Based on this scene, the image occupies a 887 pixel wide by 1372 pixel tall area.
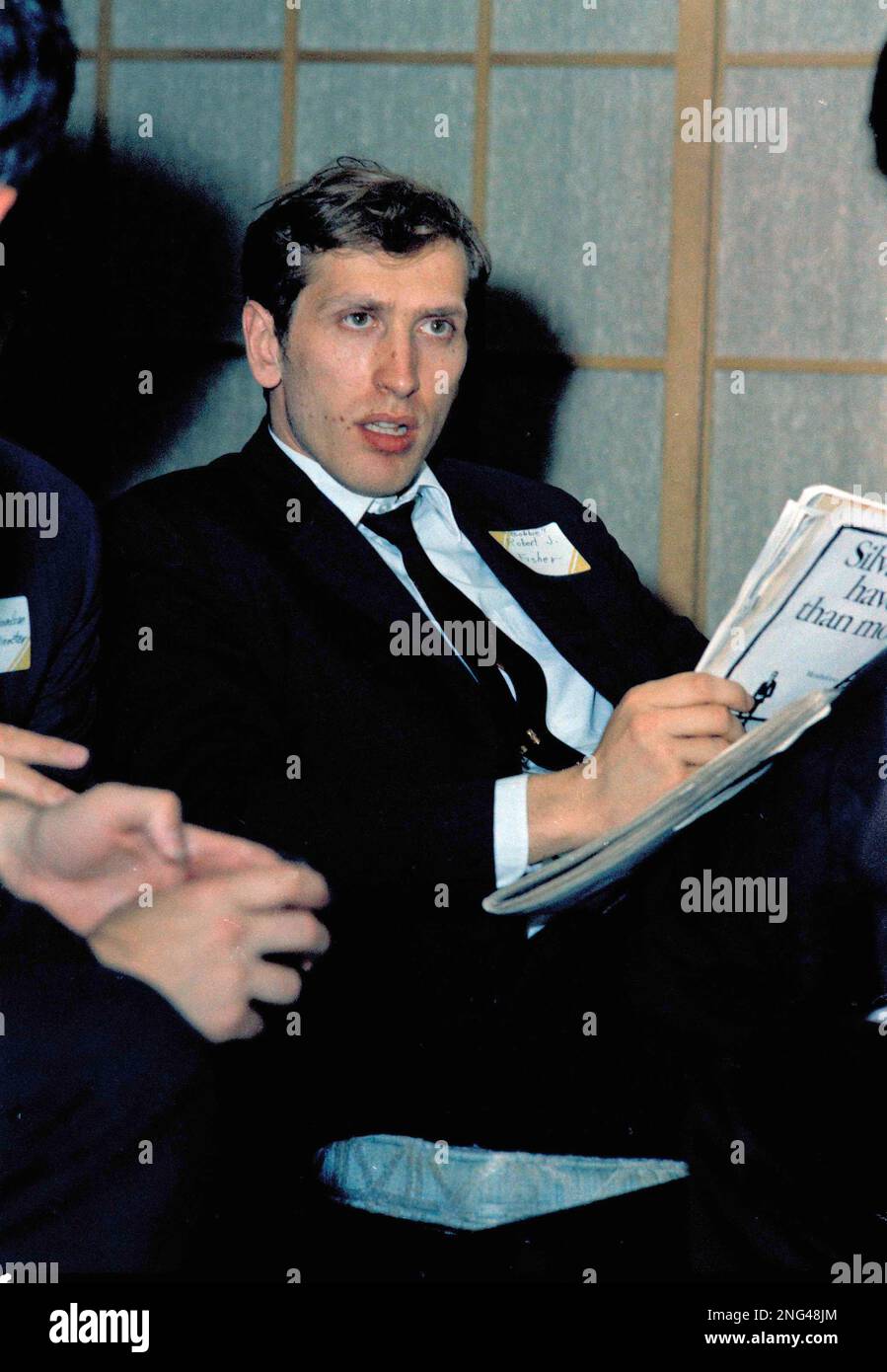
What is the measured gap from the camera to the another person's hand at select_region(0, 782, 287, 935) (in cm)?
65

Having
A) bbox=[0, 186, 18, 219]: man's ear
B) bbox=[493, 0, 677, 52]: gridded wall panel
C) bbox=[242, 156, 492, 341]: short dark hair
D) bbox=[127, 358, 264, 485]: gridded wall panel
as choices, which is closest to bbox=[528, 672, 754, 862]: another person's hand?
bbox=[0, 186, 18, 219]: man's ear

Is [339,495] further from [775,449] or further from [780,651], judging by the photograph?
→ [775,449]

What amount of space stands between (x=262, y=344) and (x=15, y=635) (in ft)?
1.83

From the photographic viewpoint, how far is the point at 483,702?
1644mm

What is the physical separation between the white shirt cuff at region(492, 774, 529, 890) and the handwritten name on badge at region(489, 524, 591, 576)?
24.1 inches

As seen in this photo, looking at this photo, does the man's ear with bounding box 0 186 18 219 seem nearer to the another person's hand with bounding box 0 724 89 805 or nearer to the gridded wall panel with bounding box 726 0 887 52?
the another person's hand with bounding box 0 724 89 805

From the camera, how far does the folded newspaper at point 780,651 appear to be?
101 cm

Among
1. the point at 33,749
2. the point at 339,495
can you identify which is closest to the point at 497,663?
the point at 339,495

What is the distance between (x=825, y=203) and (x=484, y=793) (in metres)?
1.92

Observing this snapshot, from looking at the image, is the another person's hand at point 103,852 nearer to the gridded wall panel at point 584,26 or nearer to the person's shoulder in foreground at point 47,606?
the person's shoulder in foreground at point 47,606

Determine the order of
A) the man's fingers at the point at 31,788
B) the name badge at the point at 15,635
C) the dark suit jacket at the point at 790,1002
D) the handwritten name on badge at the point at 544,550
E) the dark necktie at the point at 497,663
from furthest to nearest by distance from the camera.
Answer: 1. the handwritten name on badge at the point at 544,550
2. the dark necktie at the point at 497,663
3. the name badge at the point at 15,635
4. the dark suit jacket at the point at 790,1002
5. the man's fingers at the point at 31,788

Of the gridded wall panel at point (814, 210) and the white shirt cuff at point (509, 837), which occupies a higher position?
the gridded wall panel at point (814, 210)

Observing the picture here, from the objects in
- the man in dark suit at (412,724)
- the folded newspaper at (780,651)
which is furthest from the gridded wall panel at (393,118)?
the folded newspaper at (780,651)

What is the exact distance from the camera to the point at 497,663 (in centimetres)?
174
